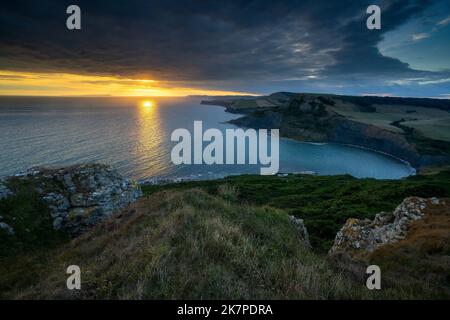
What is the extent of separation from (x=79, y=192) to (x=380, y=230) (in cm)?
1962

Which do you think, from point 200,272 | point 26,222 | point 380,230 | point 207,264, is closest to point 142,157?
point 26,222

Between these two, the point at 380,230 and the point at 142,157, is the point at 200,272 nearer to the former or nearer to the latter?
the point at 380,230

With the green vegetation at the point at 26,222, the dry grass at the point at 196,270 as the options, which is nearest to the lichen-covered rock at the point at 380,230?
the dry grass at the point at 196,270

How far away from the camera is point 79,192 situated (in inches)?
728

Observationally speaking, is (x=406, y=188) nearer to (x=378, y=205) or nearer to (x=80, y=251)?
(x=378, y=205)

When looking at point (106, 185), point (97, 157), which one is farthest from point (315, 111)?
point (106, 185)

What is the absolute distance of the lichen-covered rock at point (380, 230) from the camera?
49.1 feet

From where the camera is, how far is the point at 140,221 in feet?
38.3

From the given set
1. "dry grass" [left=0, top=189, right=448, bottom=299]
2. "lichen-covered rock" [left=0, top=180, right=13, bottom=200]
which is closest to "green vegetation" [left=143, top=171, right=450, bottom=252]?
"dry grass" [left=0, top=189, right=448, bottom=299]

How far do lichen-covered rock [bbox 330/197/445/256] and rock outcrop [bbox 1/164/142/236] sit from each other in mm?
14668

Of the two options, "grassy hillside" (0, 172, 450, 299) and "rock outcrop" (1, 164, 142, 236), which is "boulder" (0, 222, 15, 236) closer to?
"grassy hillside" (0, 172, 450, 299)

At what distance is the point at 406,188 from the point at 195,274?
4895cm

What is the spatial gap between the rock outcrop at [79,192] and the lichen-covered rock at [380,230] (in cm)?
1467

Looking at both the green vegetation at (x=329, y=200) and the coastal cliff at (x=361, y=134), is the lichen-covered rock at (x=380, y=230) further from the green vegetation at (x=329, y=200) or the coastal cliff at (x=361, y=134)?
the coastal cliff at (x=361, y=134)
